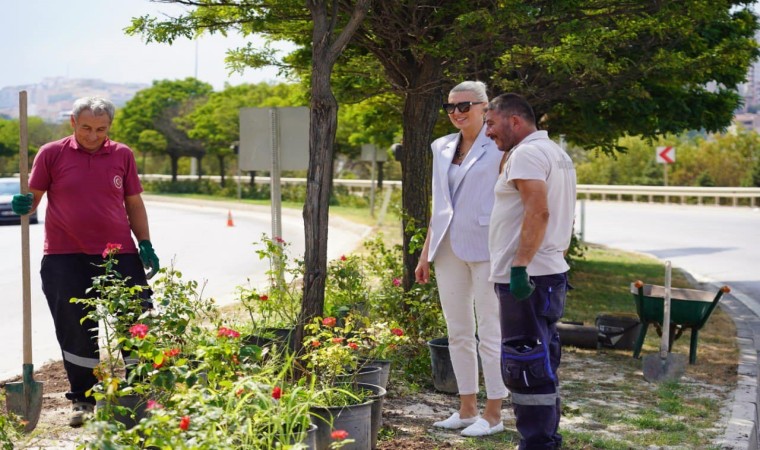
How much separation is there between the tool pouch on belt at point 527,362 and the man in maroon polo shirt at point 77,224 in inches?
89.6

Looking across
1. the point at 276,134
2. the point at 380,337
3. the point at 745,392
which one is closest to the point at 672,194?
the point at 276,134

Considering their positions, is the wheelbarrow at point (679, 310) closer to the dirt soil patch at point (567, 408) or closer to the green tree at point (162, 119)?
the dirt soil patch at point (567, 408)

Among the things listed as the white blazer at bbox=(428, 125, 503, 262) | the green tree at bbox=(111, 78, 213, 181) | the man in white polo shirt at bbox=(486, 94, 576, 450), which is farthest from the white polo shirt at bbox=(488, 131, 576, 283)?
the green tree at bbox=(111, 78, 213, 181)

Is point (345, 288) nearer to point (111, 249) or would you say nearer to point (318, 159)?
point (318, 159)

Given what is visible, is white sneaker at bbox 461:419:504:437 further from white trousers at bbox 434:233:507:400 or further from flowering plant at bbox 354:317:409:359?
flowering plant at bbox 354:317:409:359

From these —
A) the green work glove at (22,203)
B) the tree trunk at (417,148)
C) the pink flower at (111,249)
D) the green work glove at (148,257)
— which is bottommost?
the green work glove at (148,257)

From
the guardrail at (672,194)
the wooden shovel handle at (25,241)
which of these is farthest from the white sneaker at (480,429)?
the guardrail at (672,194)

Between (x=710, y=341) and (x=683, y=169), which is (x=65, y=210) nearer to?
(x=710, y=341)

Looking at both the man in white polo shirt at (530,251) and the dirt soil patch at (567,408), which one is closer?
the man in white polo shirt at (530,251)

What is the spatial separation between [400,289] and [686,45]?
5.96 m

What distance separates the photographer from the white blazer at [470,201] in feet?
18.4

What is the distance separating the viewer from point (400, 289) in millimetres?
7645

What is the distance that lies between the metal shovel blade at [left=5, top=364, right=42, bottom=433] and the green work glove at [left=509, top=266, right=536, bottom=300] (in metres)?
2.68

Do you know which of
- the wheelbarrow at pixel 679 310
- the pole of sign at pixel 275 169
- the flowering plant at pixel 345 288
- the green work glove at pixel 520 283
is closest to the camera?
the green work glove at pixel 520 283
